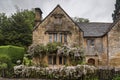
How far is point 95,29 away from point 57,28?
24.6 ft

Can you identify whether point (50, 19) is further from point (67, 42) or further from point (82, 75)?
point (82, 75)

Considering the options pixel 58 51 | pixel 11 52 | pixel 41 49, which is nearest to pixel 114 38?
pixel 58 51

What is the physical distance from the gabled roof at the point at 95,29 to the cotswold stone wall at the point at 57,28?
9.19ft

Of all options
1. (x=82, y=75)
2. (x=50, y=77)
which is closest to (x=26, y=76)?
(x=50, y=77)

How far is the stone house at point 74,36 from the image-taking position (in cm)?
3809

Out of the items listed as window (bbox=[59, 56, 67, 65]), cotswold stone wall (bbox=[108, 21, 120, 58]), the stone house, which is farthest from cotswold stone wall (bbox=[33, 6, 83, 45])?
cotswold stone wall (bbox=[108, 21, 120, 58])

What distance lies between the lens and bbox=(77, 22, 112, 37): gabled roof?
40519 mm

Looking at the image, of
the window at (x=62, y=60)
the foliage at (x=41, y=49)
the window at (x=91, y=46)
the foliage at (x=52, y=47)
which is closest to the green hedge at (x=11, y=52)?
the foliage at (x=41, y=49)

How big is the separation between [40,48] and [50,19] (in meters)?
5.79

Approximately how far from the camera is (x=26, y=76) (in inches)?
1118

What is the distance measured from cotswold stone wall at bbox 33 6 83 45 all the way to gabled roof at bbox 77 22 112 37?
2.80 m

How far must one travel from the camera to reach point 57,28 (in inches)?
1506

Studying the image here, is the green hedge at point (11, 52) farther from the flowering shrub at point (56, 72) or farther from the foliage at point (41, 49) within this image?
the flowering shrub at point (56, 72)

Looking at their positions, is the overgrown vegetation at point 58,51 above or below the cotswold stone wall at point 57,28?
below
